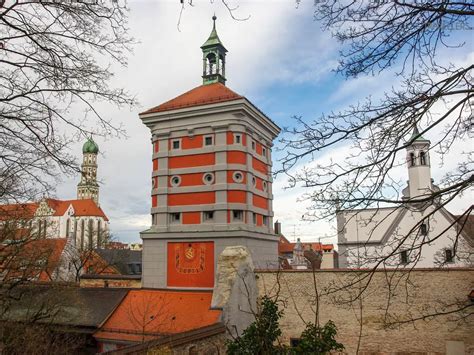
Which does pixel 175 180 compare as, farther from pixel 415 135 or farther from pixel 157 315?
pixel 415 135

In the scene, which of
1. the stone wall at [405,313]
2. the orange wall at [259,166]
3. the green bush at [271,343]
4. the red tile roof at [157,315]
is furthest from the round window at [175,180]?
the green bush at [271,343]

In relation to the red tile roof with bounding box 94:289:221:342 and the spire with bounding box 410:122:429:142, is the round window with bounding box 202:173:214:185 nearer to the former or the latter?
the red tile roof with bounding box 94:289:221:342

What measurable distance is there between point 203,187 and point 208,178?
1.45 ft

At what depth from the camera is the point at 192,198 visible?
1714cm

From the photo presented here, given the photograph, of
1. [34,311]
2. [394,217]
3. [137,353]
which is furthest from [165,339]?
[394,217]

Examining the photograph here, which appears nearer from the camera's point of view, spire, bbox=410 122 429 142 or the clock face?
spire, bbox=410 122 429 142

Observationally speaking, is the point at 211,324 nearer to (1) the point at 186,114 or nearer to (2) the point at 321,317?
(2) the point at 321,317

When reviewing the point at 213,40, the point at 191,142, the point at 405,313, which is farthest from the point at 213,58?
the point at 405,313

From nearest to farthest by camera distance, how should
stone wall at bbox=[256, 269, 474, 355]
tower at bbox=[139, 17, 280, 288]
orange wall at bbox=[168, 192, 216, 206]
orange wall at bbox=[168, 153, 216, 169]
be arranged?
stone wall at bbox=[256, 269, 474, 355] < tower at bbox=[139, 17, 280, 288] < orange wall at bbox=[168, 192, 216, 206] < orange wall at bbox=[168, 153, 216, 169]

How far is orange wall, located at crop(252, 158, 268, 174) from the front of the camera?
58.9 feet

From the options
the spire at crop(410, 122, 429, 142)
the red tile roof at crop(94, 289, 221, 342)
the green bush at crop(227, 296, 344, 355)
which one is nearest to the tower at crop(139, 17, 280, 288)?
the red tile roof at crop(94, 289, 221, 342)

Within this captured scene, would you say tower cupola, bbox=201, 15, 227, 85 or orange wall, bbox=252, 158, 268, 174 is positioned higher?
tower cupola, bbox=201, 15, 227, 85

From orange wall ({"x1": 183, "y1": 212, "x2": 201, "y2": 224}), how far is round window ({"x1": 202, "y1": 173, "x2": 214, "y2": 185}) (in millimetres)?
1383

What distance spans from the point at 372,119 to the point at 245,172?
12.5 meters
